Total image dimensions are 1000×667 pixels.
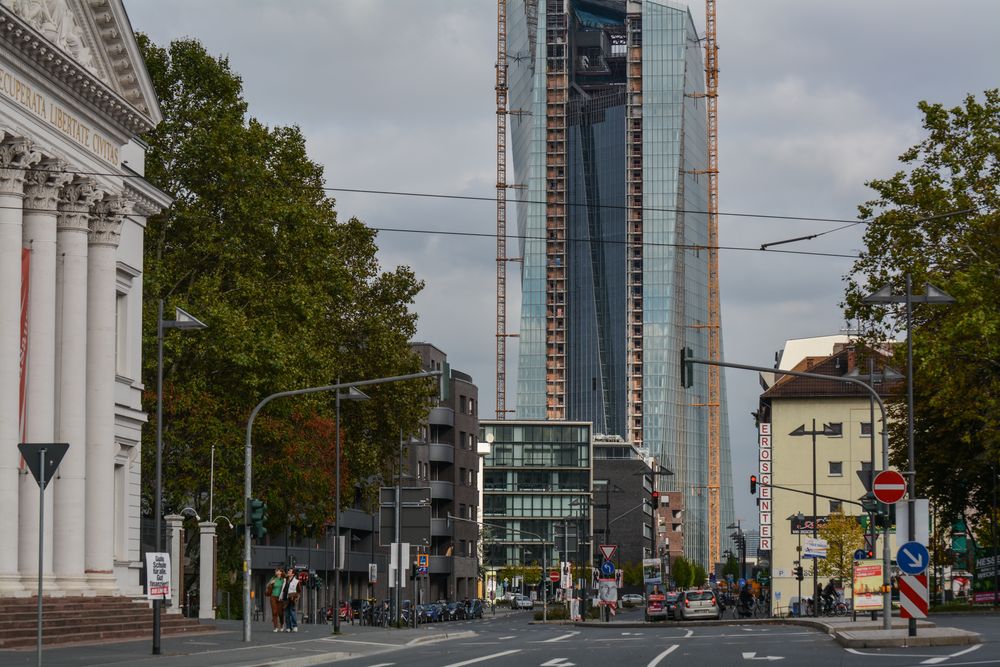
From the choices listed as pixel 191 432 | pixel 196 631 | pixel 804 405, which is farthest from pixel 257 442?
pixel 804 405

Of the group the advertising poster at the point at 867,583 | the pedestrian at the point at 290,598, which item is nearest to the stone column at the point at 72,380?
the pedestrian at the point at 290,598

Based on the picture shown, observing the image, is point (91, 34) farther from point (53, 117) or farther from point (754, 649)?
point (754, 649)

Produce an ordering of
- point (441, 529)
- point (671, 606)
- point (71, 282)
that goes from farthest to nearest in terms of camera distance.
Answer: point (441, 529), point (671, 606), point (71, 282)

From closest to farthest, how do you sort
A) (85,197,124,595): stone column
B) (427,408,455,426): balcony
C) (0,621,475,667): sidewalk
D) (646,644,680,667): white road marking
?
1. (646,644,680,667): white road marking
2. (0,621,475,667): sidewalk
3. (85,197,124,595): stone column
4. (427,408,455,426): balcony

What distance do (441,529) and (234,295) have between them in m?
A: 79.9

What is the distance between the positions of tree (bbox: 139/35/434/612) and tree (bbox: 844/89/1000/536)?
1873cm

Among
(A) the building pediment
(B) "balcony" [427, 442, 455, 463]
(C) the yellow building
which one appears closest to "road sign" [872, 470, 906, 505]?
(A) the building pediment

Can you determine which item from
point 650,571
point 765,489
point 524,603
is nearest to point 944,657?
point 765,489

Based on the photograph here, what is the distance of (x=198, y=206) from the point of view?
5497 centimetres

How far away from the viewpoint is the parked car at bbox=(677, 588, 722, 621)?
243 ft

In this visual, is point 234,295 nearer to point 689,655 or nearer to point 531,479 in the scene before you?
point 689,655

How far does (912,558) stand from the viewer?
3111cm

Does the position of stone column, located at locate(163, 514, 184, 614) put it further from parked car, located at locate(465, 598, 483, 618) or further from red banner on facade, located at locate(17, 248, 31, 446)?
parked car, located at locate(465, 598, 483, 618)

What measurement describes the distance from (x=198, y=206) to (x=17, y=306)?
19.6 m
